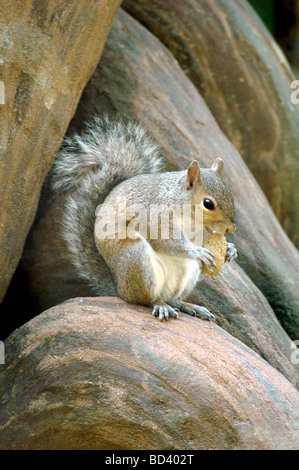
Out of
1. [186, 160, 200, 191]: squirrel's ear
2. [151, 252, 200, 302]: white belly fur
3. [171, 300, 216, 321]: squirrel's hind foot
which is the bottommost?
[171, 300, 216, 321]: squirrel's hind foot

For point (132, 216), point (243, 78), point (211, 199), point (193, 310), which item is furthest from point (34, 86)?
point (243, 78)

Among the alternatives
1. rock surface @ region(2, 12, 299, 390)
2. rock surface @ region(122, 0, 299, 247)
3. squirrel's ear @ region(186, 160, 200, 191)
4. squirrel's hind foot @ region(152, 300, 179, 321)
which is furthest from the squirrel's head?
rock surface @ region(122, 0, 299, 247)

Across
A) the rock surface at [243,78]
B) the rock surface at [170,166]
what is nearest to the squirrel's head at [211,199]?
the rock surface at [170,166]

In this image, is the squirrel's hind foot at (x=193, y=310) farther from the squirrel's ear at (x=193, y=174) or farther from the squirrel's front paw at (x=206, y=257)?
the squirrel's ear at (x=193, y=174)

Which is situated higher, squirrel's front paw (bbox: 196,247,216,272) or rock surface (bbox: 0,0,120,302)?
rock surface (bbox: 0,0,120,302)

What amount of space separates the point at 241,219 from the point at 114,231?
0.78 metres

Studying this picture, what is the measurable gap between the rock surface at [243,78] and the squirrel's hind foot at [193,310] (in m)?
1.46

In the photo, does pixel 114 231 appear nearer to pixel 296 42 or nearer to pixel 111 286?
pixel 111 286

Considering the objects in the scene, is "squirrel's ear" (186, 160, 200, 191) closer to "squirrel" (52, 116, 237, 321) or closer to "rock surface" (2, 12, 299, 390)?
"squirrel" (52, 116, 237, 321)

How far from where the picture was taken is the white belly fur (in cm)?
193

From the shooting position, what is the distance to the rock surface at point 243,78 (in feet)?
9.78

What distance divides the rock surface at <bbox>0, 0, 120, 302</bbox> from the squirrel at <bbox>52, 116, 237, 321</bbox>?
16 centimetres

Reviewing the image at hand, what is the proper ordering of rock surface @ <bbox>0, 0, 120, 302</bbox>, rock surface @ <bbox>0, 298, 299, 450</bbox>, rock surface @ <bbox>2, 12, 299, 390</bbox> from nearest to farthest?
rock surface @ <bbox>0, 298, 299, 450</bbox>
rock surface @ <bbox>0, 0, 120, 302</bbox>
rock surface @ <bbox>2, 12, 299, 390</bbox>

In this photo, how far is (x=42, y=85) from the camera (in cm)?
190
